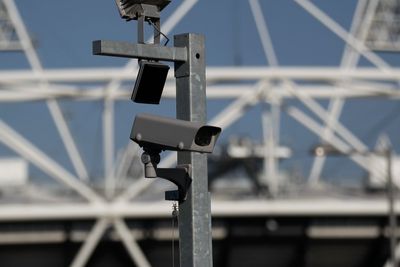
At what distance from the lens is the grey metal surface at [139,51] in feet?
29.0

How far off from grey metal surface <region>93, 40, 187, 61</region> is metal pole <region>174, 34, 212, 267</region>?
0.35 ft

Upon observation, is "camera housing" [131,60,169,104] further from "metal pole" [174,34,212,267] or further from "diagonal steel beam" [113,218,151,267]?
"diagonal steel beam" [113,218,151,267]

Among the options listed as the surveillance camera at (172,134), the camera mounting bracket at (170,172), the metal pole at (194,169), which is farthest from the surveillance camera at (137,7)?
the camera mounting bracket at (170,172)

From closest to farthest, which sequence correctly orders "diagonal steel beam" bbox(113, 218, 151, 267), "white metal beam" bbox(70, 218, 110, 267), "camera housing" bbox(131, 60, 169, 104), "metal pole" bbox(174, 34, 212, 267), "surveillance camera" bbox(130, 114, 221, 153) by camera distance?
"surveillance camera" bbox(130, 114, 221, 153) → "metal pole" bbox(174, 34, 212, 267) → "camera housing" bbox(131, 60, 169, 104) → "white metal beam" bbox(70, 218, 110, 267) → "diagonal steel beam" bbox(113, 218, 151, 267)

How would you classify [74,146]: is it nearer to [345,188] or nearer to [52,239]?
[52,239]

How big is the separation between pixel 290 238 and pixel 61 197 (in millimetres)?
11736

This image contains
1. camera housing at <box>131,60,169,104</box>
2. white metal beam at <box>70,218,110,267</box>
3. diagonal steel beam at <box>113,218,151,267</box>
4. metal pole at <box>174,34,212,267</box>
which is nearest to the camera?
metal pole at <box>174,34,212,267</box>

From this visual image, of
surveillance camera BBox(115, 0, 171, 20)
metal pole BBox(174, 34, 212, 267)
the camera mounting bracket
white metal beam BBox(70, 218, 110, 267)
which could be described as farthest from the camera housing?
white metal beam BBox(70, 218, 110, 267)

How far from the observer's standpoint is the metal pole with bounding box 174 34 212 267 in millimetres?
9047

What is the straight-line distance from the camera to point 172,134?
8906mm

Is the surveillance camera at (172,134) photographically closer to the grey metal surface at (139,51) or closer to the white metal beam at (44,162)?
the grey metal surface at (139,51)

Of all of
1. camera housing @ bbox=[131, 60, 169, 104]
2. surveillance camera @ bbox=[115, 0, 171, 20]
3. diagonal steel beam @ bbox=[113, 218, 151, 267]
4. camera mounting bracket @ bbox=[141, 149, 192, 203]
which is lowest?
camera mounting bracket @ bbox=[141, 149, 192, 203]

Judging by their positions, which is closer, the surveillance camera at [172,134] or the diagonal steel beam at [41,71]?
the surveillance camera at [172,134]

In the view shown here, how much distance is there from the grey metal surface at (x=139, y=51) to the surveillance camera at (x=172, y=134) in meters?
0.44
